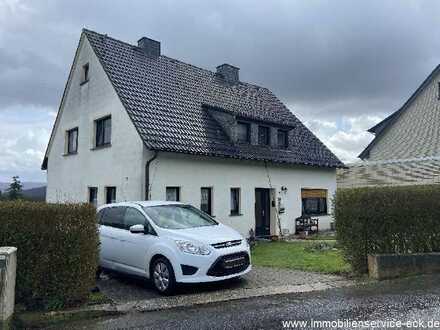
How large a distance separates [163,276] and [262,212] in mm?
10541

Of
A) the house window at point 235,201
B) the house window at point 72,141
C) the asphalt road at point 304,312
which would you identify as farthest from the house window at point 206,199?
the asphalt road at point 304,312

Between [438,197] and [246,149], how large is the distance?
29.3 ft

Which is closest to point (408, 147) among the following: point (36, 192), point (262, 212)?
point (262, 212)

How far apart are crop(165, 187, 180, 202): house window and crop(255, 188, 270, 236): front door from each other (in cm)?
420

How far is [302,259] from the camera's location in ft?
36.2

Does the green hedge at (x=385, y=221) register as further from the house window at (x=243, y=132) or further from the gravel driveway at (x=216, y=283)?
the house window at (x=243, y=132)

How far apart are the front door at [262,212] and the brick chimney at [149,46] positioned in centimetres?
839

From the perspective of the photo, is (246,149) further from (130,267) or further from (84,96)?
(130,267)

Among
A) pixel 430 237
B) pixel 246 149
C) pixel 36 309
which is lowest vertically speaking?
pixel 36 309

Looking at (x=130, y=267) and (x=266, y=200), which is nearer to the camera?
(x=130, y=267)

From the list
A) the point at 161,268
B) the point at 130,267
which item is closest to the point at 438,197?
the point at 161,268

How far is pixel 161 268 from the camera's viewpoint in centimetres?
774

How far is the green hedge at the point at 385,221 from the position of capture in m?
8.72

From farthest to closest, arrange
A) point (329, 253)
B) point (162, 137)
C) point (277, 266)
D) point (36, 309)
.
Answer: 1. point (162, 137)
2. point (329, 253)
3. point (277, 266)
4. point (36, 309)
